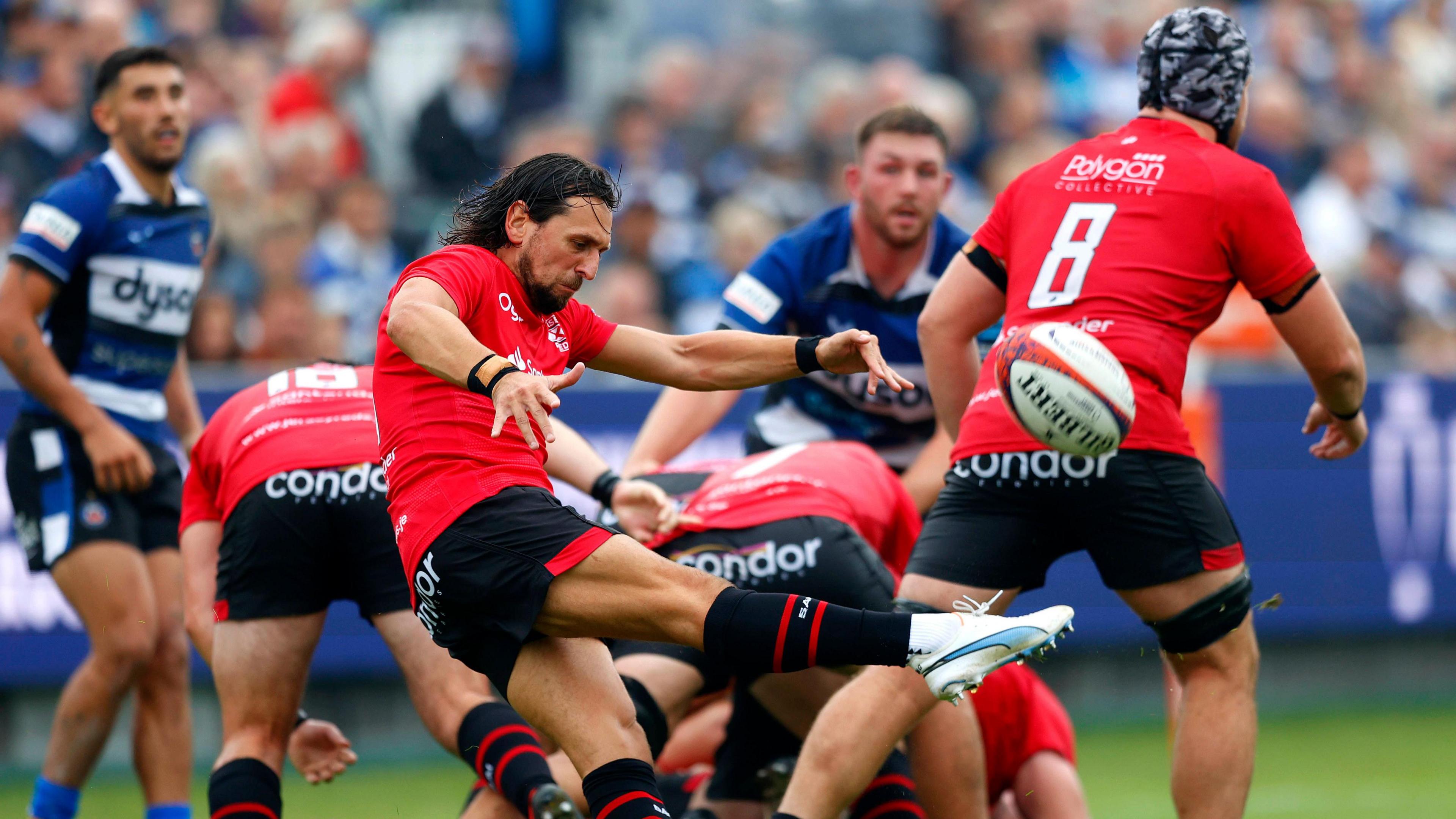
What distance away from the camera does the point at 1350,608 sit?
9.73 meters

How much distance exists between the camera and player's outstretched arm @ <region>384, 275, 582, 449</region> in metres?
3.65

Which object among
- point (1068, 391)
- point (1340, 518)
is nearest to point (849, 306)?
point (1068, 391)

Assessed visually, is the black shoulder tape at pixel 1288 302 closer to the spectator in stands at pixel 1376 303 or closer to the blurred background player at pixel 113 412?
the blurred background player at pixel 113 412

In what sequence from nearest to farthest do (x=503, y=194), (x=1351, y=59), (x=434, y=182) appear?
1. (x=503, y=194)
2. (x=434, y=182)
3. (x=1351, y=59)

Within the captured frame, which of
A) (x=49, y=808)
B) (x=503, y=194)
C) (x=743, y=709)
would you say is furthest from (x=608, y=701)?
(x=49, y=808)

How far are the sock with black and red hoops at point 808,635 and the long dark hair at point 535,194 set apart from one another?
109 cm

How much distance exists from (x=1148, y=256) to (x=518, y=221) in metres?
1.72

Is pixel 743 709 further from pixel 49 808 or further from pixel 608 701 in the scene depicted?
pixel 49 808

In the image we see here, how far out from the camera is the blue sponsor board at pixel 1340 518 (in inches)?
379

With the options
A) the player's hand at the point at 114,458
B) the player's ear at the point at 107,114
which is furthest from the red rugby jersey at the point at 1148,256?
the player's ear at the point at 107,114

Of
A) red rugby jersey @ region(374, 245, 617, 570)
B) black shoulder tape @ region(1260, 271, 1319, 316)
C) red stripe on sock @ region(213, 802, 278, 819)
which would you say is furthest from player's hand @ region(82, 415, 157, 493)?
black shoulder tape @ region(1260, 271, 1319, 316)

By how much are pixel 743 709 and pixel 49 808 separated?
8.30 feet

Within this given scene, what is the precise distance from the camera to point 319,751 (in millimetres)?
5188

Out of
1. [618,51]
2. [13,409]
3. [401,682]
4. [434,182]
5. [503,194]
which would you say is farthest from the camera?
[618,51]
